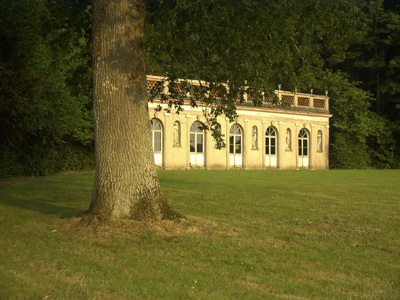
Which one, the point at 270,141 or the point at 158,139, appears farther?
the point at 270,141

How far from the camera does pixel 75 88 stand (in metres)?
13.7

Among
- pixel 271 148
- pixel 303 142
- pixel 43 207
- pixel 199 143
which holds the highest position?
pixel 303 142

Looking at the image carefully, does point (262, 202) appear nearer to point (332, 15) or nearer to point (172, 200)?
point (172, 200)

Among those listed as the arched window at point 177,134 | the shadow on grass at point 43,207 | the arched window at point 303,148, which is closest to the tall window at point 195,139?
the arched window at point 177,134

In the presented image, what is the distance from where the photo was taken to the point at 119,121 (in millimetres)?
8289

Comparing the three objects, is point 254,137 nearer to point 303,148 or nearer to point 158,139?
point 303,148

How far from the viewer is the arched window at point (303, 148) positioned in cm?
4203

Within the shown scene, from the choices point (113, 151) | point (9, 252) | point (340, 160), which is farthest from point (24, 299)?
point (340, 160)

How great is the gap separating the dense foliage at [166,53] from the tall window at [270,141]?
575 inches

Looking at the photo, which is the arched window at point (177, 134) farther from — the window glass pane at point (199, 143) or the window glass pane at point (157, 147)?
the window glass pane at point (199, 143)

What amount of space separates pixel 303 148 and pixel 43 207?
1313 inches

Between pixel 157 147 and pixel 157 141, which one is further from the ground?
pixel 157 141

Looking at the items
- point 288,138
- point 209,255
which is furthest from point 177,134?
point 209,255

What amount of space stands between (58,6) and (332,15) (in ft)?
20.2
